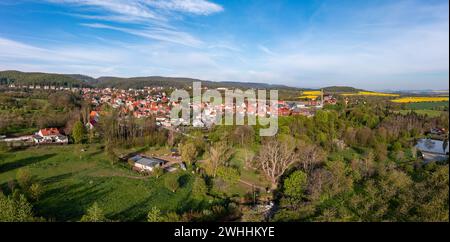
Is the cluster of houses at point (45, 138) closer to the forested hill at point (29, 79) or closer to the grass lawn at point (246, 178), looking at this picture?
the grass lawn at point (246, 178)

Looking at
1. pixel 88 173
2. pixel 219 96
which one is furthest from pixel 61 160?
pixel 219 96

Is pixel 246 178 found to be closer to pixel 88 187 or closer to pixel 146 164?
pixel 146 164

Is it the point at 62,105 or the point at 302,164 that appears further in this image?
the point at 62,105

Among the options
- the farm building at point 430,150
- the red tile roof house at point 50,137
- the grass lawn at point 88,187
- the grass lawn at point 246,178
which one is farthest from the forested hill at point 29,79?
the farm building at point 430,150

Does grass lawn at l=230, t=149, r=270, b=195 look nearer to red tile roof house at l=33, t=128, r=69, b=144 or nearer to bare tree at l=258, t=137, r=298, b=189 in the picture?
bare tree at l=258, t=137, r=298, b=189

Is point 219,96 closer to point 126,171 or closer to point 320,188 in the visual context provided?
point 126,171

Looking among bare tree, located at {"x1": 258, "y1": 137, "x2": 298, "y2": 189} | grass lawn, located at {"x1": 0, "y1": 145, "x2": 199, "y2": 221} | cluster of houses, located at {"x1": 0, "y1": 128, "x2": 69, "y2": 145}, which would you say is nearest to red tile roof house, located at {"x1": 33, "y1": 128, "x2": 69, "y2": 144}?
cluster of houses, located at {"x1": 0, "y1": 128, "x2": 69, "y2": 145}
